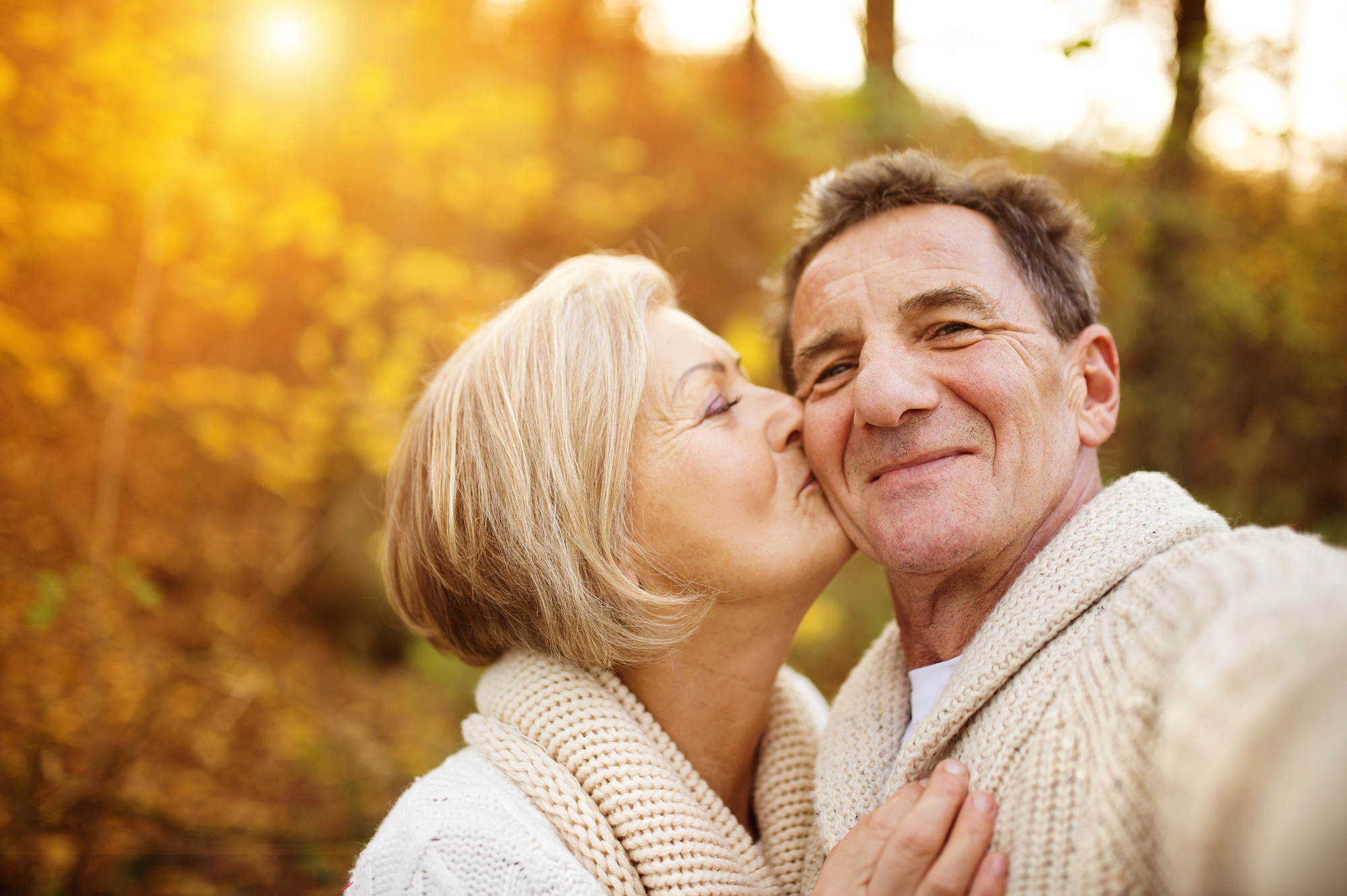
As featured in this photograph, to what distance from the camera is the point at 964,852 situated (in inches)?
52.9

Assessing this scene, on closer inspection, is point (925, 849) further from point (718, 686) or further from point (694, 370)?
point (694, 370)

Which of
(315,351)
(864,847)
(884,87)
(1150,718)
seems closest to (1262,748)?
(1150,718)

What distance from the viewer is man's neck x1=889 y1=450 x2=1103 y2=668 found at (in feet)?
6.07

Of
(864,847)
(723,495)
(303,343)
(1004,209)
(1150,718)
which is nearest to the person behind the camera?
(1150,718)

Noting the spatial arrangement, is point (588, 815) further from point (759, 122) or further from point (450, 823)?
point (759, 122)

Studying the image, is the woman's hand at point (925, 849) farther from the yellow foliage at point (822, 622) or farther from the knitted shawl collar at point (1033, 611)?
the yellow foliage at point (822, 622)

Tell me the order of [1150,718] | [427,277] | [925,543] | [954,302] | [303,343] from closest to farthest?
[1150,718] → [925,543] → [954,302] → [427,277] → [303,343]

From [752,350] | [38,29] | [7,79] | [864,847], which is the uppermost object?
[38,29]

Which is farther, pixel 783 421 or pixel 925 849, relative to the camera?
pixel 783 421

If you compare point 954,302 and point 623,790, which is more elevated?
point 954,302

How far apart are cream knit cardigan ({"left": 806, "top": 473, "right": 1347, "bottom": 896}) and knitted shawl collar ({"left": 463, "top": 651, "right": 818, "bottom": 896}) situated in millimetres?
163

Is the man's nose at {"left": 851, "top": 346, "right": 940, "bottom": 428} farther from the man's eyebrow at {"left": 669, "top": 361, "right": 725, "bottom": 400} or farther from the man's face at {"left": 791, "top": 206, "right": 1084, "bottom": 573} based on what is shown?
the man's eyebrow at {"left": 669, "top": 361, "right": 725, "bottom": 400}

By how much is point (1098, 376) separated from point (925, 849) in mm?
1281

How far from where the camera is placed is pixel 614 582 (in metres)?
1.98
